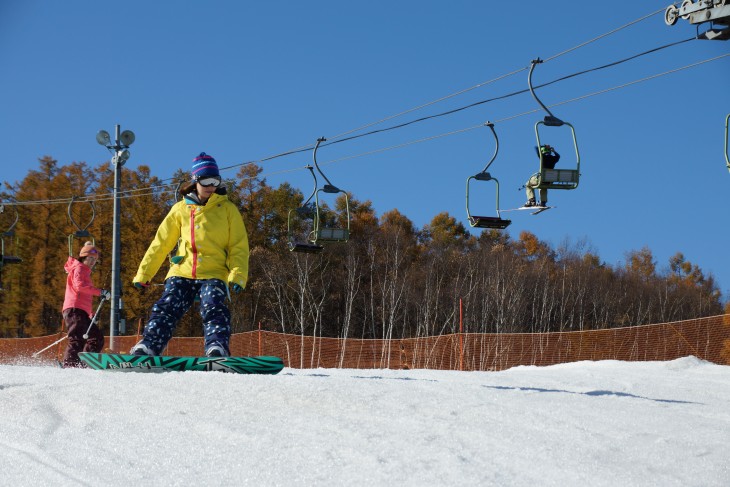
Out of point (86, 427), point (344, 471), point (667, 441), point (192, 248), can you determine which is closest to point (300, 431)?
point (344, 471)

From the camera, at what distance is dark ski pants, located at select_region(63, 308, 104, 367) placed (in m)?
10.5

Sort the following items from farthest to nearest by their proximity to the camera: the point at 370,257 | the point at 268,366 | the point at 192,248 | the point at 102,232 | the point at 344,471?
the point at 370,257, the point at 102,232, the point at 192,248, the point at 268,366, the point at 344,471

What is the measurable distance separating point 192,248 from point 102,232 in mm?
37561

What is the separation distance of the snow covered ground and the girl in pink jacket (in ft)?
11.2

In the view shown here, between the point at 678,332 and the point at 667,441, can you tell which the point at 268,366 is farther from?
the point at 678,332

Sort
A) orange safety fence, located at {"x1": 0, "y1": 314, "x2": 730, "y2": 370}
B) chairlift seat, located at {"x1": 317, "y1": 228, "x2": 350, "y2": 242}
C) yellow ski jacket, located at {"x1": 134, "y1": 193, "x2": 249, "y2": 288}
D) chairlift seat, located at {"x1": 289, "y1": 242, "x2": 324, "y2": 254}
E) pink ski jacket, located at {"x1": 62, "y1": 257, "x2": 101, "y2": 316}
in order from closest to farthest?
yellow ski jacket, located at {"x1": 134, "y1": 193, "x2": 249, "y2": 288}
pink ski jacket, located at {"x1": 62, "y1": 257, "x2": 101, "y2": 316}
chairlift seat, located at {"x1": 317, "y1": 228, "x2": 350, "y2": 242}
chairlift seat, located at {"x1": 289, "y1": 242, "x2": 324, "y2": 254}
orange safety fence, located at {"x1": 0, "y1": 314, "x2": 730, "y2": 370}

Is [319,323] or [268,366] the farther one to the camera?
[319,323]

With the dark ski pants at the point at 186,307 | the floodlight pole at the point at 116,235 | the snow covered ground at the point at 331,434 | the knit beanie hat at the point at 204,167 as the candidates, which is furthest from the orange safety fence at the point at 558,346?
the snow covered ground at the point at 331,434

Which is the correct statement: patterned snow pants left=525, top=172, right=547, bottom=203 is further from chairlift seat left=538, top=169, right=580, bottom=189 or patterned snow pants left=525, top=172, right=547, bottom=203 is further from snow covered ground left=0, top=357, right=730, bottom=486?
snow covered ground left=0, top=357, right=730, bottom=486

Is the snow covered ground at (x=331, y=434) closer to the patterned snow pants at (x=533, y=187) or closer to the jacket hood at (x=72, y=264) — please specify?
the jacket hood at (x=72, y=264)

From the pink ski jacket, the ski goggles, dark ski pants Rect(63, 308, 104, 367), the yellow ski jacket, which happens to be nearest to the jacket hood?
the pink ski jacket

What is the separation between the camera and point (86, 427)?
5102mm

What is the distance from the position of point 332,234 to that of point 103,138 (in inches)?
273

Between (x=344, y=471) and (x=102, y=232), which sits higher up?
(x=102, y=232)
